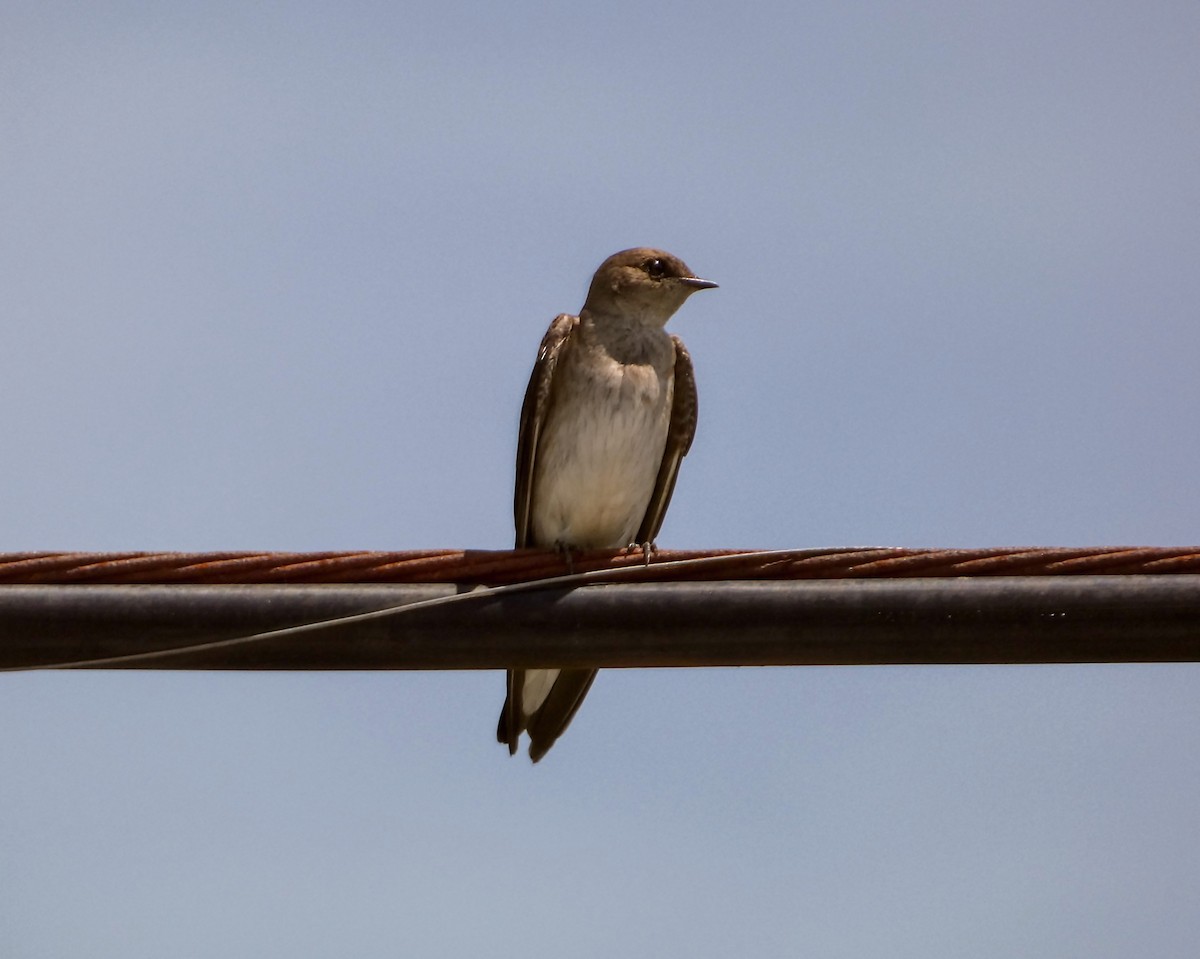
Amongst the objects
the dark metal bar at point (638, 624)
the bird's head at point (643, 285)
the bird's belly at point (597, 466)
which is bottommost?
the dark metal bar at point (638, 624)

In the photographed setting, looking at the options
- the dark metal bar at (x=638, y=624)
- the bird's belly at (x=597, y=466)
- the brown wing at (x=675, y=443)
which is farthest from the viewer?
the brown wing at (x=675, y=443)

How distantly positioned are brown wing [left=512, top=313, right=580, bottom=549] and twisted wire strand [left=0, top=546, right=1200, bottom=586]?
341cm

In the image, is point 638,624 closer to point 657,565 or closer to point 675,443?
point 657,565

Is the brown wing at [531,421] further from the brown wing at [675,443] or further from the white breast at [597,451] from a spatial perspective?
the brown wing at [675,443]

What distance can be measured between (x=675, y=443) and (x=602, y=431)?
67 cm

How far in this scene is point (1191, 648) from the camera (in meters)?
4.44

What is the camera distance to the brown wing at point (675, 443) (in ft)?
27.9

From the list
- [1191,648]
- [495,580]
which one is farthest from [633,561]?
[1191,648]

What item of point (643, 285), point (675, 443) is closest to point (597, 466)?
point (675, 443)

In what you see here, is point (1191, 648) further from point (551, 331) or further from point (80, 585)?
point (551, 331)

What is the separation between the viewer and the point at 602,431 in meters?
7.93

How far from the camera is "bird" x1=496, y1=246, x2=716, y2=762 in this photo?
313 inches

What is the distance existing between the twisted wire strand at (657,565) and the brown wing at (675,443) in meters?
3.81

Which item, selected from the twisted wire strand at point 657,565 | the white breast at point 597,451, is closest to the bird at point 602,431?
the white breast at point 597,451
